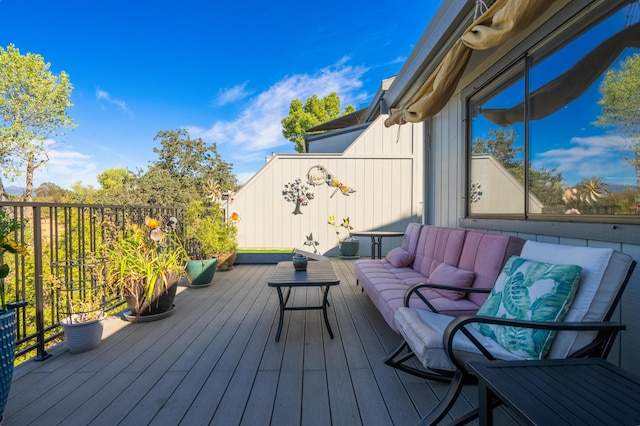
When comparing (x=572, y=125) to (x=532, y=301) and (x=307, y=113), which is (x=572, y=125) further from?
(x=307, y=113)

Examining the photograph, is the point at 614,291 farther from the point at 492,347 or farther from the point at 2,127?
the point at 2,127

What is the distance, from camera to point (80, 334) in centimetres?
230

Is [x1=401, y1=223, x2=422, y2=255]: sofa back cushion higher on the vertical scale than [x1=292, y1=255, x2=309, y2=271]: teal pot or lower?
higher

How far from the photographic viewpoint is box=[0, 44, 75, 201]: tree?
14195 mm

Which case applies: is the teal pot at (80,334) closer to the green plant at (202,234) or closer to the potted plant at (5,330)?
the potted plant at (5,330)

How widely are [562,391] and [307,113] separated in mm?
19401

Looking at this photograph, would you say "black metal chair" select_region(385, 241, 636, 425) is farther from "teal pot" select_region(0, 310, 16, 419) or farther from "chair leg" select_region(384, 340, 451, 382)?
"teal pot" select_region(0, 310, 16, 419)

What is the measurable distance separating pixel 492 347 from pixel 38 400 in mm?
2550

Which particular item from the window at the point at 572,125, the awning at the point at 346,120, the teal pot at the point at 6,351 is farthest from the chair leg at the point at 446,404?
the awning at the point at 346,120

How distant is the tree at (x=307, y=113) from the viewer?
61.7ft

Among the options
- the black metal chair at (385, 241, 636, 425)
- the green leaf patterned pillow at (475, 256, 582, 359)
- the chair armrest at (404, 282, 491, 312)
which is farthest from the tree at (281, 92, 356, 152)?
the black metal chair at (385, 241, 636, 425)

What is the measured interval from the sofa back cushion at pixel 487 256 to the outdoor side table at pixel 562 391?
3.36 feet

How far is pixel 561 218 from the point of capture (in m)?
2.09

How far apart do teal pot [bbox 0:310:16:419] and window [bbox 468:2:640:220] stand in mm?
3311
